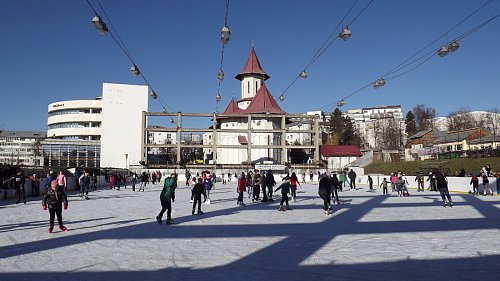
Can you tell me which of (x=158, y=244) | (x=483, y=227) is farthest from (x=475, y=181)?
(x=158, y=244)

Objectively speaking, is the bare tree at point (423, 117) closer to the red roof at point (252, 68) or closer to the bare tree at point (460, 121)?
the bare tree at point (460, 121)

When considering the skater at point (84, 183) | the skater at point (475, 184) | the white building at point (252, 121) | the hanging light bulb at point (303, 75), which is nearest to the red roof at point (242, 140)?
the white building at point (252, 121)

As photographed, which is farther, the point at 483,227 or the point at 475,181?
the point at 475,181

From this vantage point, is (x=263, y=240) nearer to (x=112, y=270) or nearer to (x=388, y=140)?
(x=112, y=270)

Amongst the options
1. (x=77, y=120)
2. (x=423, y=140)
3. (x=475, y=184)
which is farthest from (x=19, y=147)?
(x=475, y=184)

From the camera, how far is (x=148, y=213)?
14.8 m

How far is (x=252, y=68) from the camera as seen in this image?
9006 cm

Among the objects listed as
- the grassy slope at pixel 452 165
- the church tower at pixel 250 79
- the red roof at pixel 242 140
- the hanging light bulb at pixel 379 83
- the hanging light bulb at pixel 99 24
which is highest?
the church tower at pixel 250 79

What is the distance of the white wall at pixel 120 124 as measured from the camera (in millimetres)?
74125

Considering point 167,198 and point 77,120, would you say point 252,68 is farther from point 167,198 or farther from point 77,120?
point 167,198

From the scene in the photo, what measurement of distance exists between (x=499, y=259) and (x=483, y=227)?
166 inches

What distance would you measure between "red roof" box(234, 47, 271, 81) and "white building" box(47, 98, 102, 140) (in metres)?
31.8

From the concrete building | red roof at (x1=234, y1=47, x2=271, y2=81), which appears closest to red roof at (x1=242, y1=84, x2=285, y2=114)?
red roof at (x1=234, y1=47, x2=271, y2=81)

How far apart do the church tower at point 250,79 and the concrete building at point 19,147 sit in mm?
43990
